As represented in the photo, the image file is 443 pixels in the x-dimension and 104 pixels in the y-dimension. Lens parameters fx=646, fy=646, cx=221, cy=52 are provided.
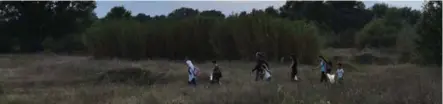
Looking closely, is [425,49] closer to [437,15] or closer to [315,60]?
[437,15]

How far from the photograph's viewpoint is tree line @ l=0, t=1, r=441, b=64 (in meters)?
31.9

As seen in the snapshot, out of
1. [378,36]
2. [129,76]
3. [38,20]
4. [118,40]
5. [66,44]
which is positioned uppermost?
[38,20]

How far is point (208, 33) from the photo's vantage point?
118 feet

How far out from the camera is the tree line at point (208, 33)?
31.9 meters

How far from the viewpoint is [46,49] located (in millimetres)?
58500

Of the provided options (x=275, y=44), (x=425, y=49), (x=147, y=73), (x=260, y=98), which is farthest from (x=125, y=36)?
(x=260, y=98)

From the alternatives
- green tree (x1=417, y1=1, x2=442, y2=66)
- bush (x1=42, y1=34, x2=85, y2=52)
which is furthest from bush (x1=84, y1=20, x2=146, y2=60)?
green tree (x1=417, y1=1, x2=442, y2=66)

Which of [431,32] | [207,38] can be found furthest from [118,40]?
[431,32]

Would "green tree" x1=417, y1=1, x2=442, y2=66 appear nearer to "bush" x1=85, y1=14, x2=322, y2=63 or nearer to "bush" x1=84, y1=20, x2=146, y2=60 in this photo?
"bush" x1=85, y1=14, x2=322, y2=63

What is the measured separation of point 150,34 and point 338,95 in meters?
30.3

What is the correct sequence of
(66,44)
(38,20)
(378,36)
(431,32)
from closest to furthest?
1. (431,32)
2. (378,36)
3. (38,20)
4. (66,44)

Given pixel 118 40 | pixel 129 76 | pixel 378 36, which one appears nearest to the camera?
pixel 129 76

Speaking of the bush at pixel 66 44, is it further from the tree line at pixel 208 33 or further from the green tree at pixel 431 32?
the green tree at pixel 431 32

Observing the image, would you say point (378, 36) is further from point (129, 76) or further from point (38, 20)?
point (129, 76)
